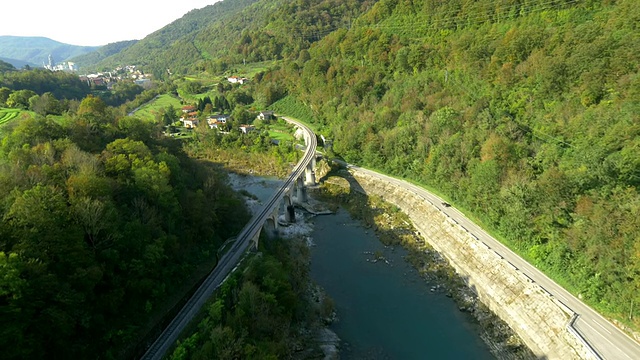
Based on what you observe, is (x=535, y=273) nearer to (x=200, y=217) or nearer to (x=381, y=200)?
(x=381, y=200)

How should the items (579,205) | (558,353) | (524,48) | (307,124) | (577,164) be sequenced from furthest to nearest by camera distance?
1. (307,124)
2. (524,48)
3. (577,164)
4. (579,205)
5. (558,353)

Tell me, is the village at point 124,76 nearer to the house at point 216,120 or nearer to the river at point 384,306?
the house at point 216,120

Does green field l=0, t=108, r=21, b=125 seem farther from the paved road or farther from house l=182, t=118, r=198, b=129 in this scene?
the paved road

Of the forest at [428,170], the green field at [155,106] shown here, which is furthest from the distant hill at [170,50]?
the forest at [428,170]

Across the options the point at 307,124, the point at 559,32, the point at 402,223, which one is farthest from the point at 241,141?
the point at 559,32

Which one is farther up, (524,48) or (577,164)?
(524,48)

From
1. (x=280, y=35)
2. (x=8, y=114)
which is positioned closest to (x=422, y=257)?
(x=8, y=114)
